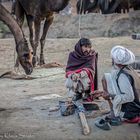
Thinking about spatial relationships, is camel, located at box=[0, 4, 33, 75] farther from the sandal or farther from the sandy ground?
the sandal

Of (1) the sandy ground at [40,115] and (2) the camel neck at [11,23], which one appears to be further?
(2) the camel neck at [11,23]

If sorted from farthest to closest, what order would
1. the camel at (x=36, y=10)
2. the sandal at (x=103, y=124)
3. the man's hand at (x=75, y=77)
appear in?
the camel at (x=36, y=10), the man's hand at (x=75, y=77), the sandal at (x=103, y=124)

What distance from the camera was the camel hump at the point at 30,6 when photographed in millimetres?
11516

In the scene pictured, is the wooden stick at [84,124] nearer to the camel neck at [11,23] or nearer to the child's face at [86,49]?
the child's face at [86,49]

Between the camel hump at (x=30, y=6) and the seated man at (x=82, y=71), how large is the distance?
514cm

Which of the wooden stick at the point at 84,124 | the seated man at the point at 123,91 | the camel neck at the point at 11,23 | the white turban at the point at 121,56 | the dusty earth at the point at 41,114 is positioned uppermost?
the camel neck at the point at 11,23

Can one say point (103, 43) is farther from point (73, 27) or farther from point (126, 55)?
point (126, 55)

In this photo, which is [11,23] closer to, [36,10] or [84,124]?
[84,124]

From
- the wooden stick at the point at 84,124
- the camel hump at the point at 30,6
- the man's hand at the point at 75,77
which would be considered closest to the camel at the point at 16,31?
the man's hand at the point at 75,77

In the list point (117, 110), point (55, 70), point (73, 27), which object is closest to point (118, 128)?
point (117, 110)

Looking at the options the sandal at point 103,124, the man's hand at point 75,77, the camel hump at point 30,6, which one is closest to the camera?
the sandal at point 103,124

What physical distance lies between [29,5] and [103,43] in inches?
143

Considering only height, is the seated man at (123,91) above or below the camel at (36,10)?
below

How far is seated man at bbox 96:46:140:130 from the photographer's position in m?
5.62
